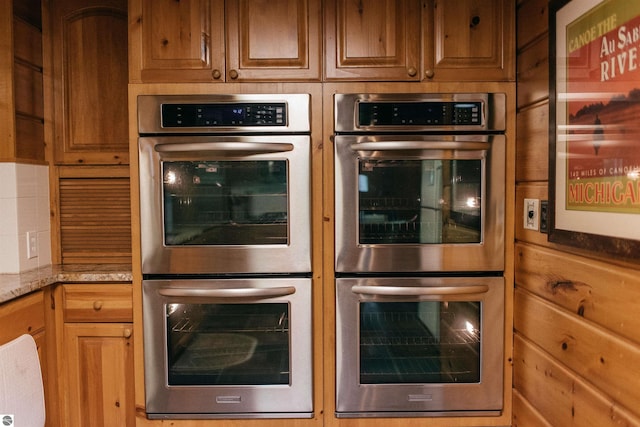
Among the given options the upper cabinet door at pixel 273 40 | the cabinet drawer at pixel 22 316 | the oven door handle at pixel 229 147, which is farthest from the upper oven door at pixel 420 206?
the cabinet drawer at pixel 22 316

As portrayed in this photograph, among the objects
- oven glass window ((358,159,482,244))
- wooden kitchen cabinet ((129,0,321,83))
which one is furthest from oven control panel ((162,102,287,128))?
oven glass window ((358,159,482,244))

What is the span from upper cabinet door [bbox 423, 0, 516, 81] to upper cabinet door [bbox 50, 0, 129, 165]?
4.68ft

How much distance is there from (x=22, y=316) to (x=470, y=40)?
6.63ft

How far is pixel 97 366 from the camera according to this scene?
1896 mm

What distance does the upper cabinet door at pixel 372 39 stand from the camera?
1.82 meters

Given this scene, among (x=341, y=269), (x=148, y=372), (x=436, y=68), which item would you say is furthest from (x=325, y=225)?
(x=148, y=372)

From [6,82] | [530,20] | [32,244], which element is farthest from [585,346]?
[6,82]

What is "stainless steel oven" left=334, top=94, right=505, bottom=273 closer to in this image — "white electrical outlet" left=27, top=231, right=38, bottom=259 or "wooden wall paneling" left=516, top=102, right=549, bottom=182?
"wooden wall paneling" left=516, top=102, right=549, bottom=182

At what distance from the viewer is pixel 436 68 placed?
1823 mm

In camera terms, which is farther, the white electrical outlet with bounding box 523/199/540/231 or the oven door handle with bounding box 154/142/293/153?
the oven door handle with bounding box 154/142/293/153

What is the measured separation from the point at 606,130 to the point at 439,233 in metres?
0.74

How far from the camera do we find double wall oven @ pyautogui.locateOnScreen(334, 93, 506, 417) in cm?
179

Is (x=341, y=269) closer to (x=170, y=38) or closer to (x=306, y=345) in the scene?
(x=306, y=345)

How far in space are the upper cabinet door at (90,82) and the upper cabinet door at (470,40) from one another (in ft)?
4.68
